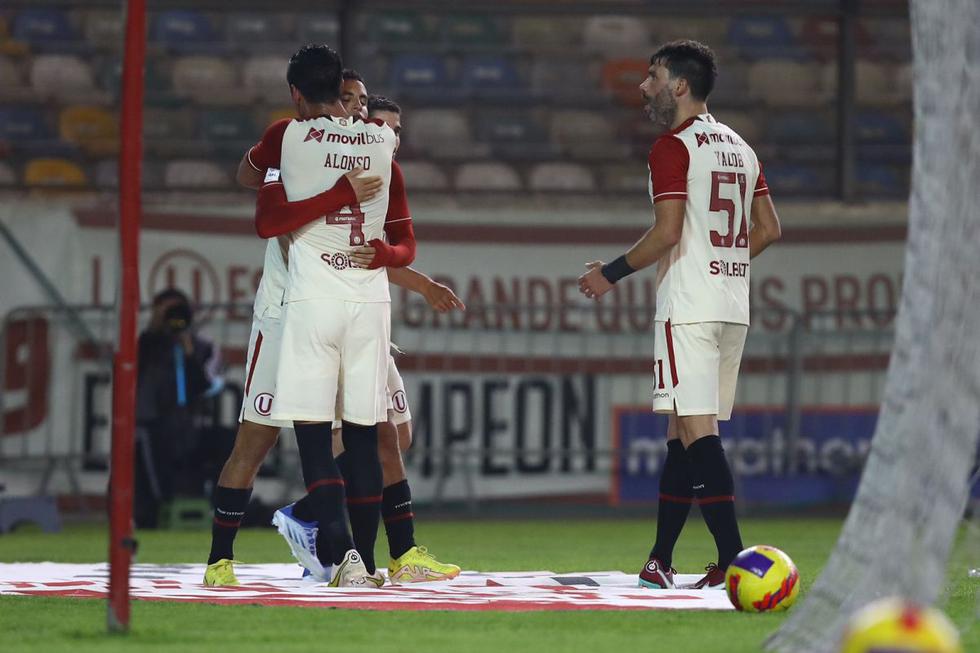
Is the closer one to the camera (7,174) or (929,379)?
(929,379)

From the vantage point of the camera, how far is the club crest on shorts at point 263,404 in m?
6.66

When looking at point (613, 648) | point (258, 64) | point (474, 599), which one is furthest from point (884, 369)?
point (613, 648)

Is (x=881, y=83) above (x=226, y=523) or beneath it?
above

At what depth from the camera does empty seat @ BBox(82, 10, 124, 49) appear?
14406mm

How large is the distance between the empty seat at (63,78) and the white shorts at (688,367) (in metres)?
8.57

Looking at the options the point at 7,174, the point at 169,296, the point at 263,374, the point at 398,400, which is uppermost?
the point at 7,174

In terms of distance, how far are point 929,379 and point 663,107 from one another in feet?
8.95

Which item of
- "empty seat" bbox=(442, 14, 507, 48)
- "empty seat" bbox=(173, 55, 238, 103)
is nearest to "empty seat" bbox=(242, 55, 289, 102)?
"empty seat" bbox=(173, 55, 238, 103)

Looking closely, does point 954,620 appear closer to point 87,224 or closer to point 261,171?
point 261,171

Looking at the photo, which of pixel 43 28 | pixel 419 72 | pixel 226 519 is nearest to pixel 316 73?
pixel 226 519

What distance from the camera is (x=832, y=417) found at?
13711mm

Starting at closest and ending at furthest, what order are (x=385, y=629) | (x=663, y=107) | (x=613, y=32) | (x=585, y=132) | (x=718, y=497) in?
(x=385, y=629), (x=718, y=497), (x=663, y=107), (x=585, y=132), (x=613, y=32)

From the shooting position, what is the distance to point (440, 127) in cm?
1458

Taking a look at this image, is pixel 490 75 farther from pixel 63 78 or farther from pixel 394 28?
pixel 63 78
